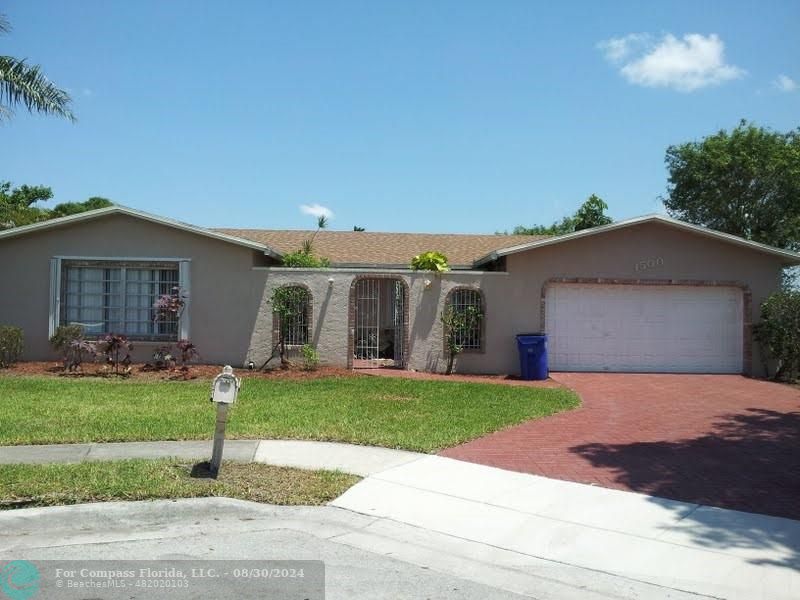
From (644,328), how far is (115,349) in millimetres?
12461

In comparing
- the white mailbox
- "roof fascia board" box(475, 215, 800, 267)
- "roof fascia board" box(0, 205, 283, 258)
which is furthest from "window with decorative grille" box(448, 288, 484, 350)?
the white mailbox

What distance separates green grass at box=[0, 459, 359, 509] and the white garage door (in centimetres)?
1086

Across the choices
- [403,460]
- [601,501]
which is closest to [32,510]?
[403,460]

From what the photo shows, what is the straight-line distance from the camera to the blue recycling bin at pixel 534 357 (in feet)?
51.3

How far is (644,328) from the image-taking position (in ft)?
56.2

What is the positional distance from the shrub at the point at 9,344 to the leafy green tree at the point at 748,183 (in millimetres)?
26845

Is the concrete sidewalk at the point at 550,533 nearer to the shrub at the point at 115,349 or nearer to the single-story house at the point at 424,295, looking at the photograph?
the shrub at the point at 115,349

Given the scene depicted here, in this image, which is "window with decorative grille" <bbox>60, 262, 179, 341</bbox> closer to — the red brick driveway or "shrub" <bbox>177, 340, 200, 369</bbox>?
"shrub" <bbox>177, 340, 200, 369</bbox>

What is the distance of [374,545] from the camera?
5562mm

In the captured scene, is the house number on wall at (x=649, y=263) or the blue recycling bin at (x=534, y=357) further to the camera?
the house number on wall at (x=649, y=263)

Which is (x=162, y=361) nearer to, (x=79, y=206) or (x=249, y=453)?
(x=249, y=453)

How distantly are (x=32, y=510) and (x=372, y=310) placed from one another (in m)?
12.2

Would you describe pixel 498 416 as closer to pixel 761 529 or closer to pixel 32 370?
pixel 761 529

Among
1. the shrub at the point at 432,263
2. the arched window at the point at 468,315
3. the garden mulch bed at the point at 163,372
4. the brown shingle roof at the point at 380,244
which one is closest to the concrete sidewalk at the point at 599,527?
the garden mulch bed at the point at 163,372
